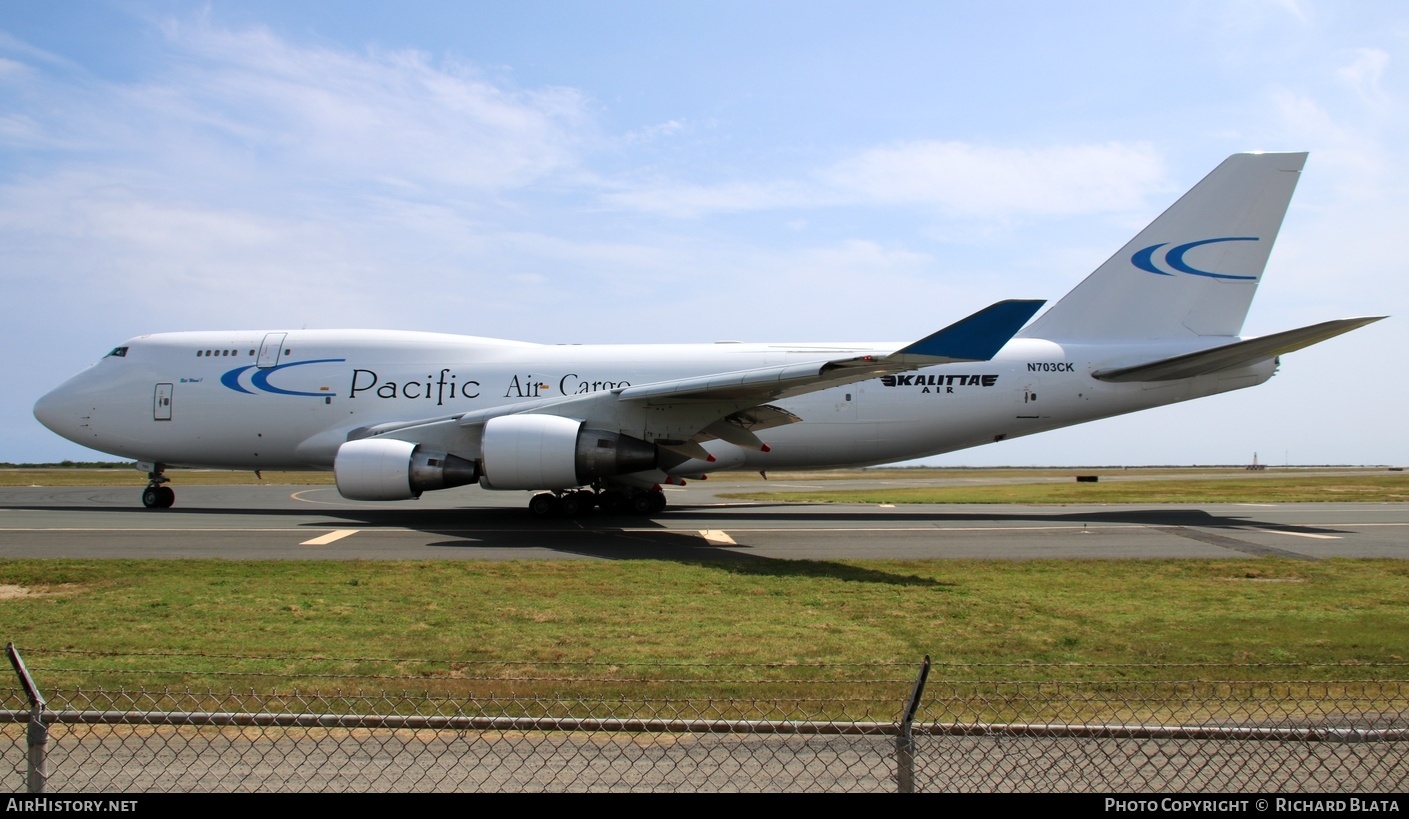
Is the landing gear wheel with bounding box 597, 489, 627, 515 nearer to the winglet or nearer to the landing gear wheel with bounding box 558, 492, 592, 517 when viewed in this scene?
the landing gear wheel with bounding box 558, 492, 592, 517

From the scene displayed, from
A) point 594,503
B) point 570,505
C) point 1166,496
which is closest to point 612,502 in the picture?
point 594,503

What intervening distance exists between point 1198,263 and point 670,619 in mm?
17992

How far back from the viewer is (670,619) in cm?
964

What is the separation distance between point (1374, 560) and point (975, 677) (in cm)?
1055

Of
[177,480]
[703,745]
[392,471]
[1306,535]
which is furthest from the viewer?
[177,480]

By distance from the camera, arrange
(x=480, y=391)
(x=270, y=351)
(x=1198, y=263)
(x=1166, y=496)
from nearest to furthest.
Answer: (x=1198, y=263)
(x=480, y=391)
(x=270, y=351)
(x=1166, y=496)

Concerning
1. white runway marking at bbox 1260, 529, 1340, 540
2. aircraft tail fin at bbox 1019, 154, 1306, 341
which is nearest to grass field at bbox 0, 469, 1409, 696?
white runway marking at bbox 1260, 529, 1340, 540

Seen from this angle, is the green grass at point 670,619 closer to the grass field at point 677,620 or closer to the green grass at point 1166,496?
the grass field at point 677,620

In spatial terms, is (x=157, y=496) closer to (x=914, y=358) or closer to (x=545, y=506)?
(x=545, y=506)

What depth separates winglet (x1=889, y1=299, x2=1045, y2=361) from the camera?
1362 centimetres

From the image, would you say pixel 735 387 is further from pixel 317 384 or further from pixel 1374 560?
pixel 317 384

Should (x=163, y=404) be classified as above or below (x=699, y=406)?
above

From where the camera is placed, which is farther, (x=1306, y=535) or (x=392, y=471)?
(x=392, y=471)
